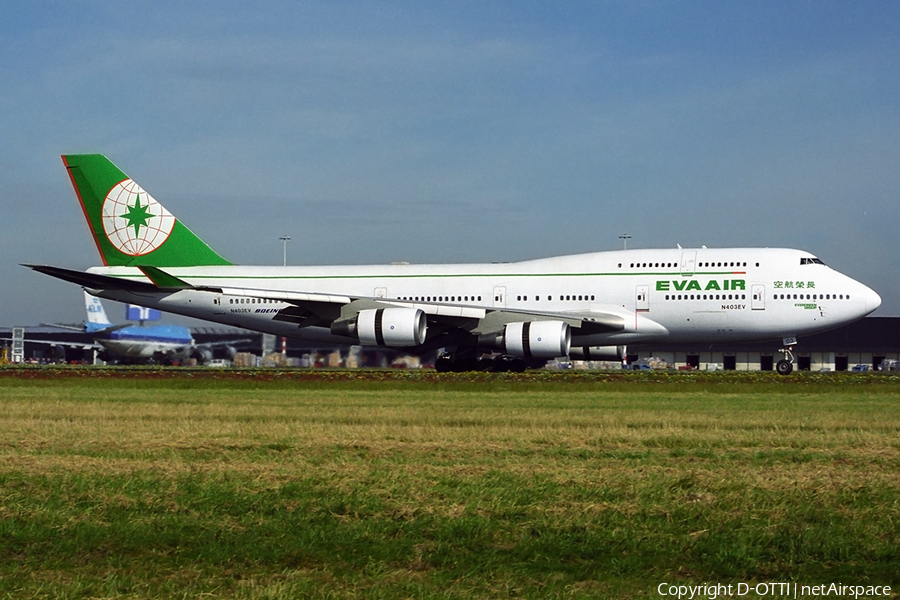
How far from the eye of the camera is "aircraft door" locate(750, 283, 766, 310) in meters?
34.6

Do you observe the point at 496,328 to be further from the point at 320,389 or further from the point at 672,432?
the point at 672,432

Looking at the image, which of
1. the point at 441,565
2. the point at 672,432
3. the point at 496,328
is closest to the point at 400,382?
the point at 496,328

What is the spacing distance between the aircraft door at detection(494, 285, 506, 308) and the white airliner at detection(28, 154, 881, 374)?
0.04 m

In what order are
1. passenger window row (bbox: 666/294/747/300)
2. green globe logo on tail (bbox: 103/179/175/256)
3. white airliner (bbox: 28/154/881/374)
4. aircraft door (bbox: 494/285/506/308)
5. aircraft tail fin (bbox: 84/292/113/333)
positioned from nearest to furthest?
white airliner (bbox: 28/154/881/374)
passenger window row (bbox: 666/294/747/300)
aircraft door (bbox: 494/285/506/308)
green globe logo on tail (bbox: 103/179/175/256)
aircraft tail fin (bbox: 84/292/113/333)

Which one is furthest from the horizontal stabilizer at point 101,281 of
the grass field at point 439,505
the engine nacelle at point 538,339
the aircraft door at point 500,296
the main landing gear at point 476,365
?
the grass field at point 439,505

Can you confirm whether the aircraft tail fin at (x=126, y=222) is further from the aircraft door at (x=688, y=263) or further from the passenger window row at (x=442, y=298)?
the aircraft door at (x=688, y=263)

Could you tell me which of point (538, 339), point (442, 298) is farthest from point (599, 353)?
point (538, 339)

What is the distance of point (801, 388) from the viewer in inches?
1083

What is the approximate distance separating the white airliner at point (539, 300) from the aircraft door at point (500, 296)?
1.4 inches

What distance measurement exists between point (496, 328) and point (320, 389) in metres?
9.28

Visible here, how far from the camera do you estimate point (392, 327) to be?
111 feet

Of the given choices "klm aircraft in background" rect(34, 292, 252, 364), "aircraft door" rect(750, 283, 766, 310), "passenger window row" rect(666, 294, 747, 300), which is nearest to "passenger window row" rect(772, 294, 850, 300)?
"aircraft door" rect(750, 283, 766, 310)

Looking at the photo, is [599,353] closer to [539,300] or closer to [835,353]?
[539,300]

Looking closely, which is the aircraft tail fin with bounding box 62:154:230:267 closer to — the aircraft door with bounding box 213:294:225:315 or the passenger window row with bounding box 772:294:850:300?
the aircraft door with bounding box 213:294:225:315
